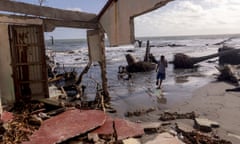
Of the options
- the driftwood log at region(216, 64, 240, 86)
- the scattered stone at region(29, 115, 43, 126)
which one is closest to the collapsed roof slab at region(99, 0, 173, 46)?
the scattered stone at region(29, 115, 43, 126)

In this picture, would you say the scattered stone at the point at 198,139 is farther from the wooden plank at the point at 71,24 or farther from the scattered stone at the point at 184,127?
the wooden plank at the point at 71,24

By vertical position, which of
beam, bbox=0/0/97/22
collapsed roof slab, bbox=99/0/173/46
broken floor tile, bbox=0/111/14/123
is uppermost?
beam, bbox=0/0/97/22

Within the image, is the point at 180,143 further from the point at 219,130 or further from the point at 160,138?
the point at 219,130

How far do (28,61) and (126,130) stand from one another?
4.36m

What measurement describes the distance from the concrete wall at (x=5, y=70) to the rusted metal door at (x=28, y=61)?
13 centimetres

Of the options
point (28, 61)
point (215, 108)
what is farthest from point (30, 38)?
point (215, 108)

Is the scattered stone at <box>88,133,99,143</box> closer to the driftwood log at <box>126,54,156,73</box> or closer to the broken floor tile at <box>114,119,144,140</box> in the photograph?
the broken floor tile at <box>114,119,144,140</box>

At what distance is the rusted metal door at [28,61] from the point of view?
28.7ft

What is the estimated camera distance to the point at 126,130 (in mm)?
6895

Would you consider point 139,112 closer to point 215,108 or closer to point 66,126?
point 215,108

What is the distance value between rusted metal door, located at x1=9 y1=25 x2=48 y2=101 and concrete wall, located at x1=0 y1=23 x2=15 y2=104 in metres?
0.13

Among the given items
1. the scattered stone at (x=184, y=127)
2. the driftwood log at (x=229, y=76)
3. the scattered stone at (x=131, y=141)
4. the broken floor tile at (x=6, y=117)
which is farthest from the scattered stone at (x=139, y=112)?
the driftwood log at (x=229, y=76)

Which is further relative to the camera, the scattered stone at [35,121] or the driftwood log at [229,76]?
the driftwood log at [229,76]

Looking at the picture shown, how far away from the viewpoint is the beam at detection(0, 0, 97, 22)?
27.3 ft
